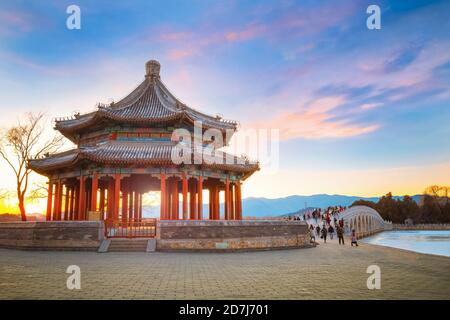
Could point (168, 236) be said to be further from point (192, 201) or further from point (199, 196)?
point (192, 201)

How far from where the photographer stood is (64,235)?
63.3 ft

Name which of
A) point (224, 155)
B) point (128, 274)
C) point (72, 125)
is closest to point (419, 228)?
point (224, 155)

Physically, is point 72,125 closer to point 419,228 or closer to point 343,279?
point 343,279

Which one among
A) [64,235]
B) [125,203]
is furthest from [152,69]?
[64,235]

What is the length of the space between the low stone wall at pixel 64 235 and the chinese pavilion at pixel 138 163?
2.57m

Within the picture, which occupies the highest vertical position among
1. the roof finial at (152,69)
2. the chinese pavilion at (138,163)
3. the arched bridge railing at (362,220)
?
the roof finial at (152,69)

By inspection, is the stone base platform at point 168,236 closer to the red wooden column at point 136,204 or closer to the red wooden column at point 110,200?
the red wooden column at point 110,200

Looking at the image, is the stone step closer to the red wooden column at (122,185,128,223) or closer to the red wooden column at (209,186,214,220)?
the red wooden column at (122,185,128,223)

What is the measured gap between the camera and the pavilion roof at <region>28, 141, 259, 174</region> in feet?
74.7

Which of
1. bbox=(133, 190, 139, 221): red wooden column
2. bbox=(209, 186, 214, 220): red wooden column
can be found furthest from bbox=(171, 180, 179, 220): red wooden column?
bbox=(133, 190, 139, 221): red wooden column

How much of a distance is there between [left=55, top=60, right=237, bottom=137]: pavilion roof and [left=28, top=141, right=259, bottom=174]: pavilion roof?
1.90 meters

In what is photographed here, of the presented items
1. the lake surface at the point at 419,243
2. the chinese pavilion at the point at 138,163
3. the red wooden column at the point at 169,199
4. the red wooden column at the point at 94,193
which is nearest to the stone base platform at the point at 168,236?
the chinese pavilion at the point at 138,163

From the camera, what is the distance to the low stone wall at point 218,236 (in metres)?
18.9
